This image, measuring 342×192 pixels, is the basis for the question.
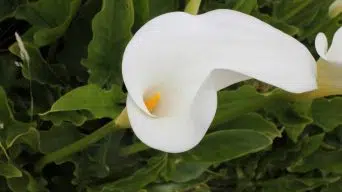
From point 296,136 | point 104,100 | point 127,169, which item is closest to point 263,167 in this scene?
point 296,136

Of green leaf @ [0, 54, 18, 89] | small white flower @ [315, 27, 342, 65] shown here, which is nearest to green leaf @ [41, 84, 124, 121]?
green leaf @ [0, 54, 18, 89]

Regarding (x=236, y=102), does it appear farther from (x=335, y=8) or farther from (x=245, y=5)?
(x=335, y=8)

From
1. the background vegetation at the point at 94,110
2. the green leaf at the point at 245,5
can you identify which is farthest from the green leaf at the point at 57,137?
the green leaf at the point at 245,5

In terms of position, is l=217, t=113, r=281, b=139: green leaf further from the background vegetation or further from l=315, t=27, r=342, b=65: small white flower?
l=315, t=27, r=342, b=65: small white flower

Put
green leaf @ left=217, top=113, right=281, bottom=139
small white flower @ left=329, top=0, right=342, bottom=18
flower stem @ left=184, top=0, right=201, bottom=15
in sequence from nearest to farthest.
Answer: flower stem @ left=184, top=0, right=201, bottom=15 → green leaf @ left=217, top=113, right=281, bottom=139 → small white flower @ left=329, top=0, right=342, bottom=18

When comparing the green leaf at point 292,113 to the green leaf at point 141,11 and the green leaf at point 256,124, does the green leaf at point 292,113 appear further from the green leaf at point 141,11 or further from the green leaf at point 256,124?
the green leaf at point 141,11

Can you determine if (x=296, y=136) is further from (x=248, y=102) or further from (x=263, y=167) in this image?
(x=248, y=102)
